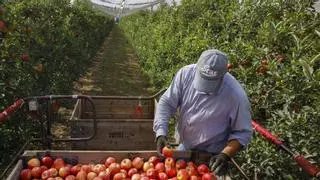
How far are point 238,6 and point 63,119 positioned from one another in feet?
13.1

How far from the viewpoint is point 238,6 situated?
6742 millimetres

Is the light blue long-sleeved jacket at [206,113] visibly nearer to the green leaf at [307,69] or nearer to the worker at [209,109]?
the worker at [209,109]

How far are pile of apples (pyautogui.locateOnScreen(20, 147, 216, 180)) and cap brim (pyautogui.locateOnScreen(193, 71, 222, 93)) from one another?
563 millimetres

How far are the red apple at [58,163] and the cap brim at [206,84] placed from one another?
1222 millimetres

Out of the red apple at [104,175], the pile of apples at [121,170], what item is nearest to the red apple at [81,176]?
the pile of apples at [121,170]

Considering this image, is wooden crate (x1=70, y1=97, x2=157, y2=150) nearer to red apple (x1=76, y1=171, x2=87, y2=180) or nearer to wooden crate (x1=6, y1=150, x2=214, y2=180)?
wooden crate (x1=6, y1=150, x2=214, y2=180)

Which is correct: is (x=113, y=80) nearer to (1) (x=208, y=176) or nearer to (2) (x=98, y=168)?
(2) (x=98, y=168)

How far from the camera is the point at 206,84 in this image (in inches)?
129

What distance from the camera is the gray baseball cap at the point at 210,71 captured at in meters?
3.22

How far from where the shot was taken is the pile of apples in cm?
316

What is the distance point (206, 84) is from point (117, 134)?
210 centimetres

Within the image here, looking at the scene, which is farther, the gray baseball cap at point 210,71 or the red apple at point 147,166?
the red apple at point 147,166

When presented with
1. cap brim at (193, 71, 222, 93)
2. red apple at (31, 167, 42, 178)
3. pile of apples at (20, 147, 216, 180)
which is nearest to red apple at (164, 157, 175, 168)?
pile of apples at (20, 147, 216, 180)

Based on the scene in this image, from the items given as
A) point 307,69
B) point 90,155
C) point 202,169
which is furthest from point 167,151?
point 307,69
